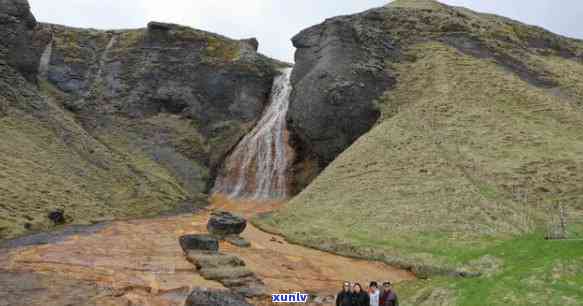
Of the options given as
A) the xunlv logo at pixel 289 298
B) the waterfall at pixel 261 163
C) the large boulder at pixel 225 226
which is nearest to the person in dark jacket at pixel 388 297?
the xunlv logo at pixel 289 298

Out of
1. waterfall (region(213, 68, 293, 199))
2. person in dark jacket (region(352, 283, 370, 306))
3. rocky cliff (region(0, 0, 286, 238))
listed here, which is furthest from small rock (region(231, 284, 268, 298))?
waterfall (region(213, 68, 293, 199))

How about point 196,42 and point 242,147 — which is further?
point 196,42

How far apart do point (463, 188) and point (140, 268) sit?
Result: 64.9 ft

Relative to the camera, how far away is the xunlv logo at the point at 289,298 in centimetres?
1858

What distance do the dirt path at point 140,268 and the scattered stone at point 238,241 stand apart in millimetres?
450

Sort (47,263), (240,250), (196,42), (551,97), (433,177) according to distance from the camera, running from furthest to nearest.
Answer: (196,42) → (551,97) → (433,177) → (240,250) → (47,263)

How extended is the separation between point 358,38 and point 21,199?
35.3 metres

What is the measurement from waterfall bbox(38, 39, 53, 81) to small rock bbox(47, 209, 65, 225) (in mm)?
32866

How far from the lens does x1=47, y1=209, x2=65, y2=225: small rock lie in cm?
2873

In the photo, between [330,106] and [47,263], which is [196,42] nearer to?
[330,106]

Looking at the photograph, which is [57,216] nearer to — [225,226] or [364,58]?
[225,226]

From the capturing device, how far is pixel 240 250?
87.0ft

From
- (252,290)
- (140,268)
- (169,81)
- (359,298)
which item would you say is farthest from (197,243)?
(169,81)

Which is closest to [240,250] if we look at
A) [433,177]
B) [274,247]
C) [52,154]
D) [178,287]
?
[274,247]
